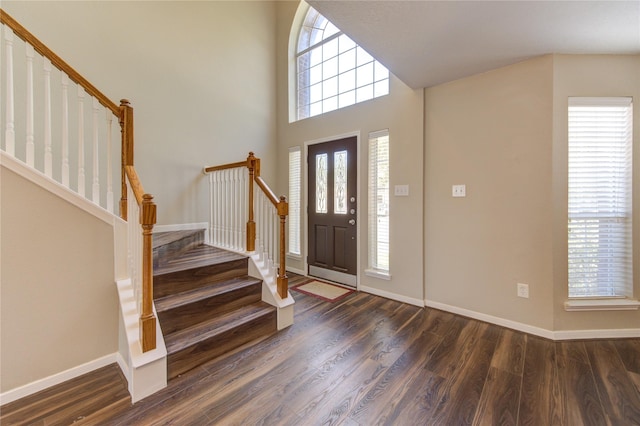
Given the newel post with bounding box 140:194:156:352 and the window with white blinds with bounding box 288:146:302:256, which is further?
the window with white blinds with bounding box 288:146:302:256

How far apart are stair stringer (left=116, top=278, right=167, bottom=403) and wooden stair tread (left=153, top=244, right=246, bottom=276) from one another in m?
0.33

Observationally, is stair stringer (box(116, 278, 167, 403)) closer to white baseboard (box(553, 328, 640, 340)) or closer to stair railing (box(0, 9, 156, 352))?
stair railing (box(0, 9, 156, 352))

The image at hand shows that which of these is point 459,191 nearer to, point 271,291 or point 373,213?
point 373,213

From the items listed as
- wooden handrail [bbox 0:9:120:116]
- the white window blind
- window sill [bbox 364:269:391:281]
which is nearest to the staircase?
wooden handrail [bbox 0:9:120:116]

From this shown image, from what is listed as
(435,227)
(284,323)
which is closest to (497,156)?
(435,227)

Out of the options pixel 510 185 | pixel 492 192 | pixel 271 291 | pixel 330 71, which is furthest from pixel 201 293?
pixel 330 71

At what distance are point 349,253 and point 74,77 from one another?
122 inches

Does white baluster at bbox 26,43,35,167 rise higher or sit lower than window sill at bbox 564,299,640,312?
higher

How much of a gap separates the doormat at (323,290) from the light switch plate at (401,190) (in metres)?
1.38

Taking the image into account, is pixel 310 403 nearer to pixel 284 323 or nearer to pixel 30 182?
pixel 284 323

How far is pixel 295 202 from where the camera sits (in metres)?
4.21

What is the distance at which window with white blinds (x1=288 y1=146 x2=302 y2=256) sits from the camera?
164 inches

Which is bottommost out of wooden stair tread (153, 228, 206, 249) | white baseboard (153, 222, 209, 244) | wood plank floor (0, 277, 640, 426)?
wood plank floor (0, 277, 640, 426)

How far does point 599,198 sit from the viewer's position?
2.31 meters
